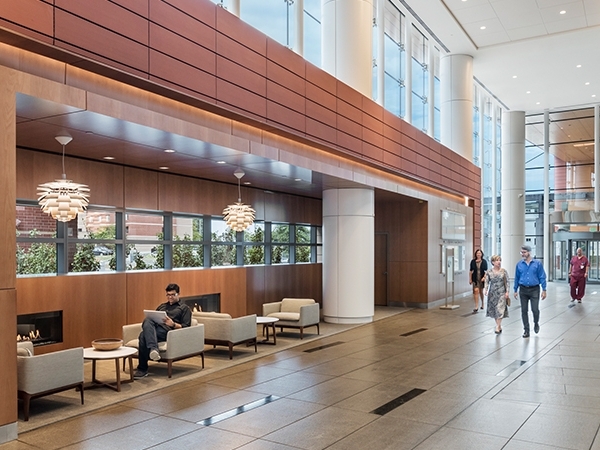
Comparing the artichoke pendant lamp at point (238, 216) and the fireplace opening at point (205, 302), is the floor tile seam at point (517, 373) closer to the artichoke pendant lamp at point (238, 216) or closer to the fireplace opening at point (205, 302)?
the artichoke pendant lamp at point (238, 216)

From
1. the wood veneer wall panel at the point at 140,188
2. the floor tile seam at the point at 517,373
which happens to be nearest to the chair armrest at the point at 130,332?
the wood veneer wall panel at the point at 140,188

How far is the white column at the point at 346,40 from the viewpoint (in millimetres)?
11828

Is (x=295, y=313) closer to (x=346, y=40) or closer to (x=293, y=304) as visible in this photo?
A: (x=293, y=304)

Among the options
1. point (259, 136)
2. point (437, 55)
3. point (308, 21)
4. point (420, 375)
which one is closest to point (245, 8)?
point (308, 21)

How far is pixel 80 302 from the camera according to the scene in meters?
8.45

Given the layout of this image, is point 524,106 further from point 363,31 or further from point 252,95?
point 252,95

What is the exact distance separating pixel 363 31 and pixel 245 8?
2969mm

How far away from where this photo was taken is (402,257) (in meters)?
15.7

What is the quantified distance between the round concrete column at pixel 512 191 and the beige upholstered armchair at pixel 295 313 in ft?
60.6

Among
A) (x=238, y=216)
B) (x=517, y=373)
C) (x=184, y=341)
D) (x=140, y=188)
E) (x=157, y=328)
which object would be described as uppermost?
(x=140, y=188)

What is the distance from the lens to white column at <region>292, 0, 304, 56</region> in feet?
38.5

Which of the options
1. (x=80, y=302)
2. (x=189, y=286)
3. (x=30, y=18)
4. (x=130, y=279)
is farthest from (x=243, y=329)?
(x=30, y=18)

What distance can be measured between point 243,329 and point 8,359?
4.14 meters

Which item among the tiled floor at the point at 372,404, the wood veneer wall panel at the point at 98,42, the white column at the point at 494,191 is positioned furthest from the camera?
the white column at the point at 494,191
